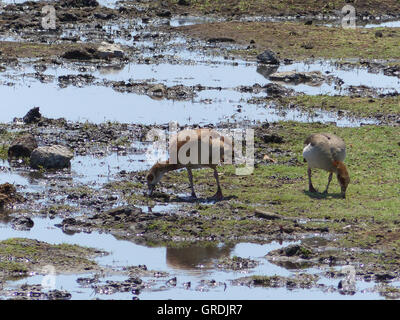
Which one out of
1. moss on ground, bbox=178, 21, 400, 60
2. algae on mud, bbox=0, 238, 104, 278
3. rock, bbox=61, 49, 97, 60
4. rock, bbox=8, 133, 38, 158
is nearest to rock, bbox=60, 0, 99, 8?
moss on ground, bbox=178, 21, 400, 60

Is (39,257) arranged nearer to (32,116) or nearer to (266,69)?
(32,116)

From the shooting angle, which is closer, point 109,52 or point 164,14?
point 109,52

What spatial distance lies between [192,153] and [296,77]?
36.5 ft

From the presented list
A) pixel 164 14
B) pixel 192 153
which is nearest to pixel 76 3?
pixel 164 14

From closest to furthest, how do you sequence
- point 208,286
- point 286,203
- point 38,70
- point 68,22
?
point 208,286 → point 286,203 → point 38,70 → point 68,22

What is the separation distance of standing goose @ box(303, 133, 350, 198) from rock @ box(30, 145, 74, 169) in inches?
175

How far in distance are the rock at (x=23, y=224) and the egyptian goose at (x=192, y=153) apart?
2313 mm

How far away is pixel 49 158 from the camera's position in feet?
56.1

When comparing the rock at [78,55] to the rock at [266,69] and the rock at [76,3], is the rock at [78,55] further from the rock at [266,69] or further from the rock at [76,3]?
the rock at [76,3]

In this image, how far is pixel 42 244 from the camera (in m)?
12.8
